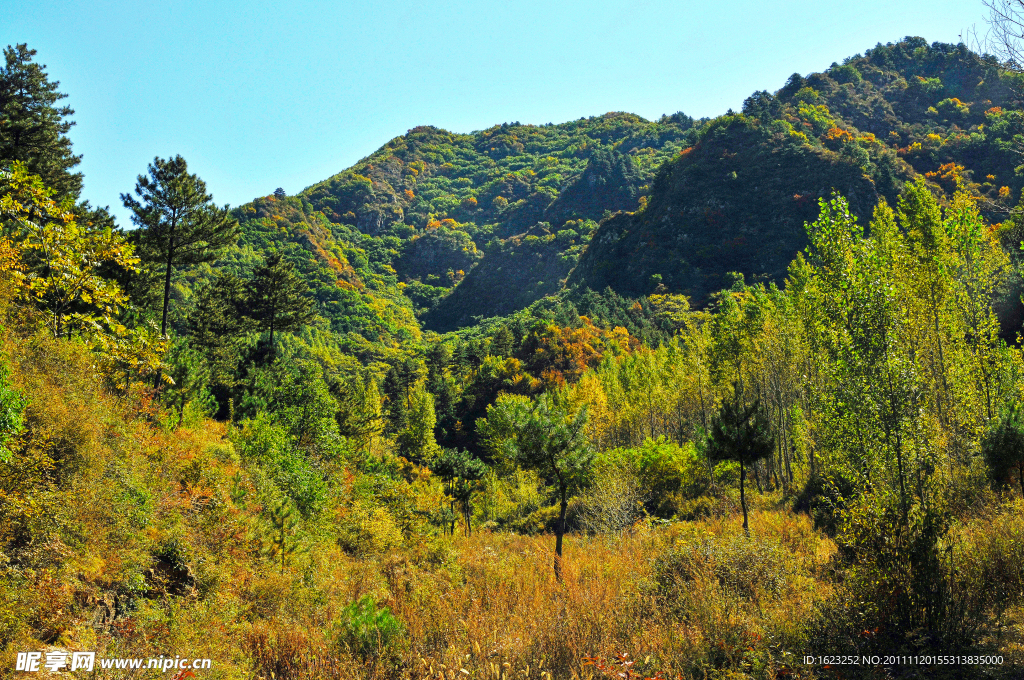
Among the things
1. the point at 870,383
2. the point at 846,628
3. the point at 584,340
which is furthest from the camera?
the point at 584,340

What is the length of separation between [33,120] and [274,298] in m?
14.7

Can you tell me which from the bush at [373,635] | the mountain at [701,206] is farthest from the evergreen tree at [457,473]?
the mountain at [701,206]

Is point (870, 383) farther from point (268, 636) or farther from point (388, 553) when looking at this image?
point (388, 553)

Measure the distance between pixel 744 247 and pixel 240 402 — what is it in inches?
3234

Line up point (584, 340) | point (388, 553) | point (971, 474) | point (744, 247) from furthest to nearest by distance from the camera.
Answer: point (744, 247), point (584, 340), point (388, 553), point (971, 474)

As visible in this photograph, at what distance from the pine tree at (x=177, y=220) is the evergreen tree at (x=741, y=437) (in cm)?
2281

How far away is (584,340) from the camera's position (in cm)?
6012

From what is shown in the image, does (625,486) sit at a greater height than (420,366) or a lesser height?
lesser

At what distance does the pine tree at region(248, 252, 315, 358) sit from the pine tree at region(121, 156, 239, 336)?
357 inches

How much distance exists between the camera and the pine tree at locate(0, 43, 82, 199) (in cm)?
1936

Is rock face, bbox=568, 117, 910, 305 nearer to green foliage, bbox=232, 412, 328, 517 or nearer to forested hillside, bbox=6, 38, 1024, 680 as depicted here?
forested hillside, bbox=6, 38, 1024, 680

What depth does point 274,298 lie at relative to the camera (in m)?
32.8

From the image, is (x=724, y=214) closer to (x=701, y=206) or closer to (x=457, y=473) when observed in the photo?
Result: (x=701, y=206)

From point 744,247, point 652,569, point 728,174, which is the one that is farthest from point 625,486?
point 728,174
